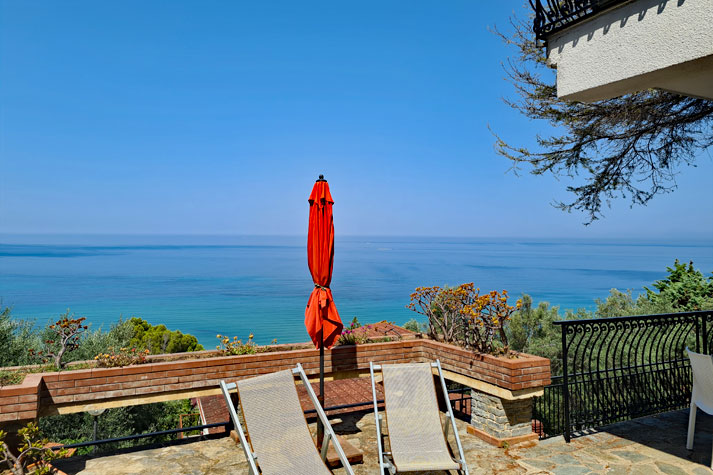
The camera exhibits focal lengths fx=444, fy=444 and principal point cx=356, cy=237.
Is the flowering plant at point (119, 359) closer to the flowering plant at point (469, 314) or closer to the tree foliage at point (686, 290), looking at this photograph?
the flowering plant at point (469, 314)

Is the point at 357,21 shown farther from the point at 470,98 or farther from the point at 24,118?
the point at 24,118

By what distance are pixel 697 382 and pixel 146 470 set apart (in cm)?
539

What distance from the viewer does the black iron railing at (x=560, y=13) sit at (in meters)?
3.75

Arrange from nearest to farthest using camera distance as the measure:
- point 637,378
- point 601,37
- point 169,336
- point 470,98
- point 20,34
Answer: point 601,37 → point 637,378 → point 169,336 → point 20,34 → point 470,98

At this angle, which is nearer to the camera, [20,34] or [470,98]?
[20,34]

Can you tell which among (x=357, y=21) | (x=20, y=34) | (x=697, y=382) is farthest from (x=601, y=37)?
(x=20, y=34)

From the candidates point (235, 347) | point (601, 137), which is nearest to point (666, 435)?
point (235, 347)

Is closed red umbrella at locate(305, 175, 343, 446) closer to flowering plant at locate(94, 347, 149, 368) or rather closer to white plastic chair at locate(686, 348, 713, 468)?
flowering plant at locate(94, 347, 149, 368)

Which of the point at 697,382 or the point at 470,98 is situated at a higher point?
the point at 470,98

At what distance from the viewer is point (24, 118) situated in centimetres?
7900

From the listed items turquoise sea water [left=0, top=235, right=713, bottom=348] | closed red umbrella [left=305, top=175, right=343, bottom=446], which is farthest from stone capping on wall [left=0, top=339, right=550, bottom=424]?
turquoise sea water [left=0, top=235, right=713, bottom=348]

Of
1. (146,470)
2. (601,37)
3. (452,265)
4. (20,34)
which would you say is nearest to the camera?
(601,37)

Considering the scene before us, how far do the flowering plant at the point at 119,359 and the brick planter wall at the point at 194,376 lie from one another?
0.29 meters

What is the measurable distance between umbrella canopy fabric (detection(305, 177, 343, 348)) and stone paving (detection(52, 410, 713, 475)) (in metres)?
1.37
